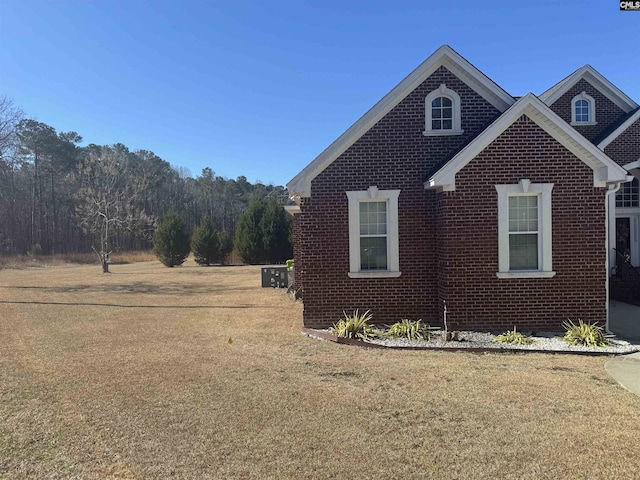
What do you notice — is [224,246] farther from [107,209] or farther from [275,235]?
[107,209]

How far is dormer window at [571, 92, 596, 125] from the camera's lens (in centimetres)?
1517

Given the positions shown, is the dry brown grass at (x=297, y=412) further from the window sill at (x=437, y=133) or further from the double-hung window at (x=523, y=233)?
the window sill at (x=437, y=133)

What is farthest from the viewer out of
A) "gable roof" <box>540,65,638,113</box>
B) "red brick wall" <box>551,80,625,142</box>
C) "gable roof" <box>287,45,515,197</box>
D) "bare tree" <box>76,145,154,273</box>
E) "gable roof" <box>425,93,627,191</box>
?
"bare tree" <box>76,145,154,273</box>

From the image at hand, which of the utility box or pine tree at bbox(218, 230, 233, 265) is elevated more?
pine tree at bbox(218, 230, 233, 265)

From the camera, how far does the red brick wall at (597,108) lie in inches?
595

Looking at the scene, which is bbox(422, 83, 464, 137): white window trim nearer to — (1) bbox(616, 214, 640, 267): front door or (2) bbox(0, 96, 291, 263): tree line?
(1) bbox(616, 214, 640, 267): front door

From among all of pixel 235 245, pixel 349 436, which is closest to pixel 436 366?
pixel 349 436

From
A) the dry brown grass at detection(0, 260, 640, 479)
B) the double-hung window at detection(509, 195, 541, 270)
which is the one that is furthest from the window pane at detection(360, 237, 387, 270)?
the double-hung window at detection(509, 195, 541, 270)

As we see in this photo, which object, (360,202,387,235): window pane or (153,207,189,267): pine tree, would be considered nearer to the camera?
(360,202,387,235): window pane

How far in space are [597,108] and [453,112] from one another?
A: 8.49 metres

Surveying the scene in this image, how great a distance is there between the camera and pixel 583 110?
15.3 m

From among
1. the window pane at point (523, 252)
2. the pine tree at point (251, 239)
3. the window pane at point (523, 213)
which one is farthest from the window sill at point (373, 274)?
the pine tree at point (251, 239)

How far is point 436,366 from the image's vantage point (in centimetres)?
689

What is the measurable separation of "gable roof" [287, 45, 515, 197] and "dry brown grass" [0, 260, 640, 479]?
3.38 m
